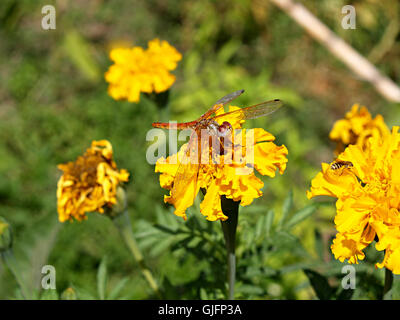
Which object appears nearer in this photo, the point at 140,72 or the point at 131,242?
the point at 131,242

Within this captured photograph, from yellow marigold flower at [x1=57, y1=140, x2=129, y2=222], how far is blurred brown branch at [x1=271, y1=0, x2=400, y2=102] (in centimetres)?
212

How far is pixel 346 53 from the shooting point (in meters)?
2.86

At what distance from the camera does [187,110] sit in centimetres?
281

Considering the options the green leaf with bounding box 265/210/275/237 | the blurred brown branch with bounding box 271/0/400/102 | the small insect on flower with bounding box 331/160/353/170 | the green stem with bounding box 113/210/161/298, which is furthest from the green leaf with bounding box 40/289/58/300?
the blurred brown branch with bounding box 271/0/400/102

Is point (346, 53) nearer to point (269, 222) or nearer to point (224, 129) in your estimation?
point (269, 222)

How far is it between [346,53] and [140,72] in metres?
1.87

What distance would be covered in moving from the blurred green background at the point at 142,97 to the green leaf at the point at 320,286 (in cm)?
53

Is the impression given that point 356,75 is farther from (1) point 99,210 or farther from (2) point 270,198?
(1) point 99,210

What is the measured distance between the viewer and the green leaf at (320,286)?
3.58ft

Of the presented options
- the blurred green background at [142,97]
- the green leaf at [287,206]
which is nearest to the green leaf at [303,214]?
the green leaf at [287,206]

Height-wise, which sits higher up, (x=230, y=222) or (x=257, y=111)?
(x=257, y=111)

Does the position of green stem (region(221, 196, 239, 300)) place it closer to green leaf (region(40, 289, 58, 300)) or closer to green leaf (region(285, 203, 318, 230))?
green leaf (region(285, 203, 318, 230))

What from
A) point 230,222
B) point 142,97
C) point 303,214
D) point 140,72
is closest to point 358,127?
point 303,214

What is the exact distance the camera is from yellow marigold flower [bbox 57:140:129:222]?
1.15 meters
